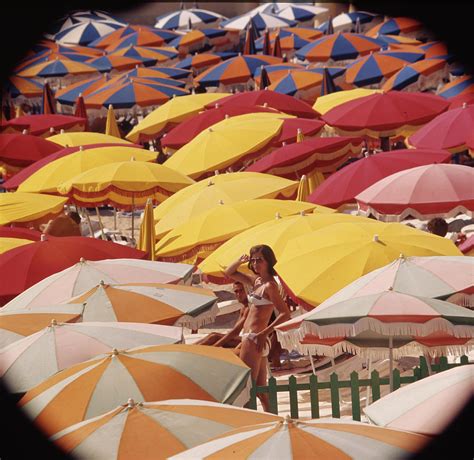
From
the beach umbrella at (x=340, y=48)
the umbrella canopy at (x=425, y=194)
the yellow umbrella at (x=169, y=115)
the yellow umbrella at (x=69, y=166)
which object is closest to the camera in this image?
the umbrella canopy at (x=425, y=194)

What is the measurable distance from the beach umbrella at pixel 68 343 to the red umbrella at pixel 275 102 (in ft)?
43.6

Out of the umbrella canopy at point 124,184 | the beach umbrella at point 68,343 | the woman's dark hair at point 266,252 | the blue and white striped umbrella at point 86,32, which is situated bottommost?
the blue and white striped umbrella at point 86,32

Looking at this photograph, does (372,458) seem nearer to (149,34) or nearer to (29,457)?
(29,457)

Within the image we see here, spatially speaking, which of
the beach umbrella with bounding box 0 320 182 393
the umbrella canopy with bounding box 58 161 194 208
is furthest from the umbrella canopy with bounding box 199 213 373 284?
A: the umbrella canopy with bounding box 58 161 194 208

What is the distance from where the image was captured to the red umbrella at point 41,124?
2169 centimetres

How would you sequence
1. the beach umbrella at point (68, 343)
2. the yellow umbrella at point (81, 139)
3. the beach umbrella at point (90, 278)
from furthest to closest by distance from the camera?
the yellow umbrella at point (81, 139) → the beach umbrella at point (90, 278) → the beach umbrella at point (68, 343)

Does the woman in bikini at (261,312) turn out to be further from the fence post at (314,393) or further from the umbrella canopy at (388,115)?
the umbrella canopy at (388,115)

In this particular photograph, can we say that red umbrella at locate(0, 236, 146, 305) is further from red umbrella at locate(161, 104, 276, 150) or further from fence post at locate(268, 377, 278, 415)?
red umbrella at locate(161, 104, 276, 150)

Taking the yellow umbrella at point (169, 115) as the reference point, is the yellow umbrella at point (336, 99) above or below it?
above

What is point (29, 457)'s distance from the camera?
2592 millimetres

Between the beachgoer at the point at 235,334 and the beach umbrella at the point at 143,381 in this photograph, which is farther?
the beachgoer at the point at 235,334

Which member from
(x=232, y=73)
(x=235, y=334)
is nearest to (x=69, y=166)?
(x=235, y=334)

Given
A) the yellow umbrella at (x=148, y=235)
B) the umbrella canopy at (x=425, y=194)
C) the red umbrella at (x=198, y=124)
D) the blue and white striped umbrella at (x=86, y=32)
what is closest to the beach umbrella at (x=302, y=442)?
the yellow umbrella at (x=148, y=235)

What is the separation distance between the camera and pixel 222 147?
611 inches
